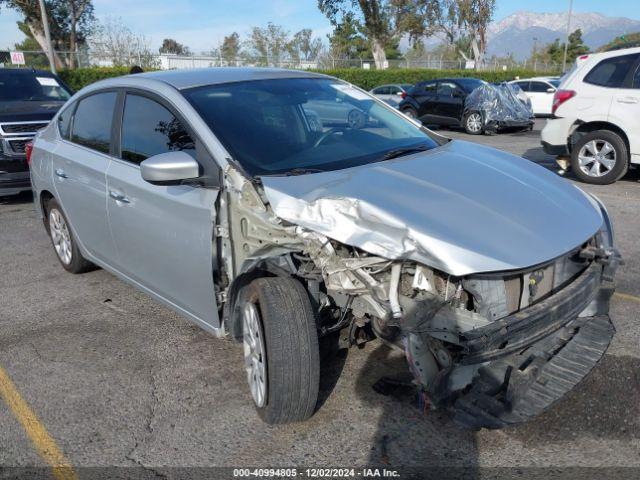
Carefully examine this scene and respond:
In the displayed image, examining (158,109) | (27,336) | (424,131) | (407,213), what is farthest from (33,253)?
(407,213)

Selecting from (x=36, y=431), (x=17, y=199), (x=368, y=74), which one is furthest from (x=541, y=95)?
(x=36, y=431)

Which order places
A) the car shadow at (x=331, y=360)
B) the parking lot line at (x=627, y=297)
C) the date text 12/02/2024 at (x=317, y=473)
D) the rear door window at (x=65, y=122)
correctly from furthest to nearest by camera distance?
the rear door window at (x=65, y=122) < the parking lot line at (x=627, y=297) < the car shadow at (x=331, y=360) < the date text 12/02/2024 at (x=317, y=473)

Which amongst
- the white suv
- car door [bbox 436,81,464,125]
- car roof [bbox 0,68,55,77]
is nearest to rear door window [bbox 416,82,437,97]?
car door [bbox 436,81,464,125]

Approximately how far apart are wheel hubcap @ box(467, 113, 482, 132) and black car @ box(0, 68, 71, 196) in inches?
400

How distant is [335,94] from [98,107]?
177 centimetres

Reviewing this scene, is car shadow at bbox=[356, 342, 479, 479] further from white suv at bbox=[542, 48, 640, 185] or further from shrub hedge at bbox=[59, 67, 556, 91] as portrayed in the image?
shrub hedge at bbox=[59, 67, 556, 91]

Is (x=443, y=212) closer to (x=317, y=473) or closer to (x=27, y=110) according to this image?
(x=317, y=473)

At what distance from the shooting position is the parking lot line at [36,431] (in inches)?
104

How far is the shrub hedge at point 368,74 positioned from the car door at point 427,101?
12.5m

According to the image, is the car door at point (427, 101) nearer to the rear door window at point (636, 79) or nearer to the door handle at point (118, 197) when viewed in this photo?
the rear door window at point (636, 79)

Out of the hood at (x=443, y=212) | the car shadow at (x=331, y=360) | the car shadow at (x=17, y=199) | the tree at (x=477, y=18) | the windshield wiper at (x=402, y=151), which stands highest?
Result: the tree at (x=477, y=18)

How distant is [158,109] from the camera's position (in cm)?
351

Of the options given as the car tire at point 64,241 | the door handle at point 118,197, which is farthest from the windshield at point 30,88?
the door handle at point 118,197

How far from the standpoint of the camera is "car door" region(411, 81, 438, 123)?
53.9ft
